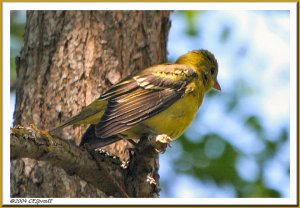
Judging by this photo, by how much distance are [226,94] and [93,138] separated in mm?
3182

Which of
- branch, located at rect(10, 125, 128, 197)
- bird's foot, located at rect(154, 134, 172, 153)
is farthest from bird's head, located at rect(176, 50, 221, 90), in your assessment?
branch, located at rect(10, 125, 128, 197)

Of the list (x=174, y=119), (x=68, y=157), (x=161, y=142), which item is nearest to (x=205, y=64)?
(x=174, y=119)

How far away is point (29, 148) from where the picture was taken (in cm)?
506

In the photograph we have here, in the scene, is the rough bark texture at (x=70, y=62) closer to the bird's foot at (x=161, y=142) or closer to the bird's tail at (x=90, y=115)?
the bird's tail at (x=90, y=115)

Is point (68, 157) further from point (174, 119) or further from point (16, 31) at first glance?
point (16, 31)

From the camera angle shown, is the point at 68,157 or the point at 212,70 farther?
the point at 212,70

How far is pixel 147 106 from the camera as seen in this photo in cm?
616

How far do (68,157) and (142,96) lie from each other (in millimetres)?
1281

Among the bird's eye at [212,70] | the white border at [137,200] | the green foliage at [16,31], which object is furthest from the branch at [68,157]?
the green foliage at [16,31]

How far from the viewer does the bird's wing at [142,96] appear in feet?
19.0

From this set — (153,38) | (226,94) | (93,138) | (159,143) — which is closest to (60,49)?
(153,38)

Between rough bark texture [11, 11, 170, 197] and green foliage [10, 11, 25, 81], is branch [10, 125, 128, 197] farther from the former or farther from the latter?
green foliage [10, 11, 25, 81]

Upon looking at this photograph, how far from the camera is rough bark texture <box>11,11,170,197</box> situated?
6.59 metres

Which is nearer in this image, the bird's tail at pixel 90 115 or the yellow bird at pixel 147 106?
the yellow bird at pixel 147 106
